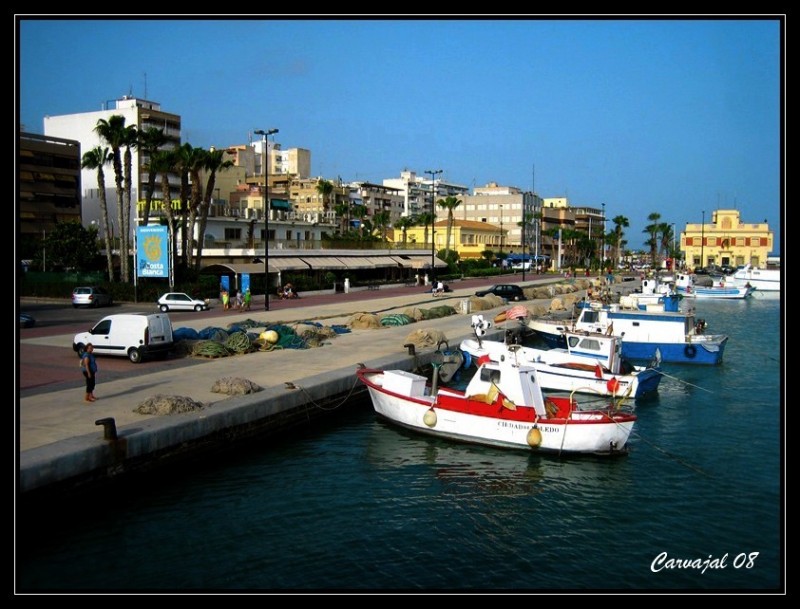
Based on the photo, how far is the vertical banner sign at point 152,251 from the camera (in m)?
50.7

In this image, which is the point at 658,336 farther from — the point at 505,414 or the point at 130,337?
the point at 130,337

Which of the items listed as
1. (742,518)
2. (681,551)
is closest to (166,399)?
(681,551)

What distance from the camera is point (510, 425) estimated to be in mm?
20141

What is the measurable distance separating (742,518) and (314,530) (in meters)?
8.88

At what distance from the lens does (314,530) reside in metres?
14.4

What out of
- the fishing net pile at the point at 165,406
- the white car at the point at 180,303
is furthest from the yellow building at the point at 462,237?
the fishing net pile at the point at 165,406

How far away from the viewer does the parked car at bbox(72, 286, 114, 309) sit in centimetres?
5078

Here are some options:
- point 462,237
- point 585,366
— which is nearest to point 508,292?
point 585,366

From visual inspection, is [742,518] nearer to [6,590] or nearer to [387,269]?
[6,590]

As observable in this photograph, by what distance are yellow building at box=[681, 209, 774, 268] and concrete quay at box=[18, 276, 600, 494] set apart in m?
123

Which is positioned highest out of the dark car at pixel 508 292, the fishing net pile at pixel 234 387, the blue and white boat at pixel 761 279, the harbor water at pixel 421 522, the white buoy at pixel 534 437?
the blue and white boat at pixel 761 279

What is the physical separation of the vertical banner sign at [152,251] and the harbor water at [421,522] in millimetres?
32671

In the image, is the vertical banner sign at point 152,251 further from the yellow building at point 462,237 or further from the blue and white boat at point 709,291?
the yellow building at point 462,237

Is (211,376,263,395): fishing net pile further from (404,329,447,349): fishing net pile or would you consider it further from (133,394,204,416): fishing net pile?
(404,329,447,349): fishing net pile
